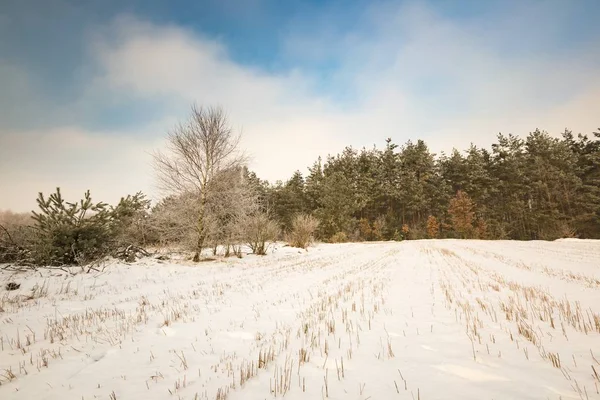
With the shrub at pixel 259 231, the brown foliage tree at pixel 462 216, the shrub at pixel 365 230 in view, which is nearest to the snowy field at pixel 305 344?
the shrub at pixel 259 231

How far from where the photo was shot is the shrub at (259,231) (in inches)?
699

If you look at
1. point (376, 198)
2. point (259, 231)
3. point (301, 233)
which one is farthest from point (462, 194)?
point (259, 231)

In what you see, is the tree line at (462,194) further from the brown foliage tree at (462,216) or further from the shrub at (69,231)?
the shrub at (69,231)

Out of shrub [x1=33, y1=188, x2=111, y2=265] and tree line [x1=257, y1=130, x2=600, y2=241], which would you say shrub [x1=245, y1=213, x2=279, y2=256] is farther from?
tree line [x1=257, y1=130, x2=600, y2=241]

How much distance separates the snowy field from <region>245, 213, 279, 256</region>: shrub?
10887mm

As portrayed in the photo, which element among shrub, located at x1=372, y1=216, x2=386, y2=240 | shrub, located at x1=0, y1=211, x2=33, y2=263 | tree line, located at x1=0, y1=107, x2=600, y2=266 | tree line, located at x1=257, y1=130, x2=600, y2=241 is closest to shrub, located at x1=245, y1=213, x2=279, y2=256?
tree line, located at x1=0, y1=107, x2=600, y2=266

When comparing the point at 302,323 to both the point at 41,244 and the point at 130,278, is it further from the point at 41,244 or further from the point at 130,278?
the point at 41,244

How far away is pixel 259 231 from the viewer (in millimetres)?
18516

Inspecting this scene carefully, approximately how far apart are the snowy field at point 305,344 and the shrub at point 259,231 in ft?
35.7

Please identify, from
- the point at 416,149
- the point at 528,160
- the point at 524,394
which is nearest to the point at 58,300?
the point at 524,394

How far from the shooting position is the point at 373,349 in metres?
3.23

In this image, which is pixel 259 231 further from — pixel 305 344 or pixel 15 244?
pixel 305 344

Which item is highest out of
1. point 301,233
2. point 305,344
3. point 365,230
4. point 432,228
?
point 432,228

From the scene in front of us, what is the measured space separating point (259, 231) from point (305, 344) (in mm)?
15408
